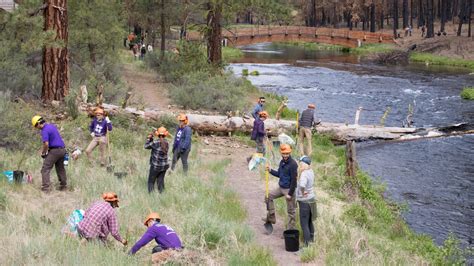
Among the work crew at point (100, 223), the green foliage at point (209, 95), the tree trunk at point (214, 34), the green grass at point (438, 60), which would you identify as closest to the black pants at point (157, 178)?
the work crew at point (100, 223)

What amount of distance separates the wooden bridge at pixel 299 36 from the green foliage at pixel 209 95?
33807 millimetres

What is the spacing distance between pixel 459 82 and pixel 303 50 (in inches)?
1337

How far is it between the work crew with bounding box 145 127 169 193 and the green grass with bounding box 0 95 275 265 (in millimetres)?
268

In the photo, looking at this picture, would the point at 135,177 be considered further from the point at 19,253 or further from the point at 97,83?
the point at 97,83

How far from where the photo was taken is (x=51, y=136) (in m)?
12.5

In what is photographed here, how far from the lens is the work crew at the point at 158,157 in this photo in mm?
12578

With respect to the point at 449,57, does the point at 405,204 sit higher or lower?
lower

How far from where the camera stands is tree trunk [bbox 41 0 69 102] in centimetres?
1938

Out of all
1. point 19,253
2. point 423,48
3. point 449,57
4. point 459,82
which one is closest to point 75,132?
point 19,253

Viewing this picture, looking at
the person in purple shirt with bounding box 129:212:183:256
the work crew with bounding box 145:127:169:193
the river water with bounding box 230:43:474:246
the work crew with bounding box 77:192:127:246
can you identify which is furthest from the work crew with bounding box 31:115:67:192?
the river water with bounding box 230:43:474:246

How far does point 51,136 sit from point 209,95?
481 inches

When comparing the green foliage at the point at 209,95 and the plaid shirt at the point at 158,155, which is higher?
the green foliage at the point at 209,95

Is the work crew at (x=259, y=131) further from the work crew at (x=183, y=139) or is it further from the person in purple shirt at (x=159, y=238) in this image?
the person in purple shirt at (x=159, y=238)

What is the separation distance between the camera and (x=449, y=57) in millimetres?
55688
